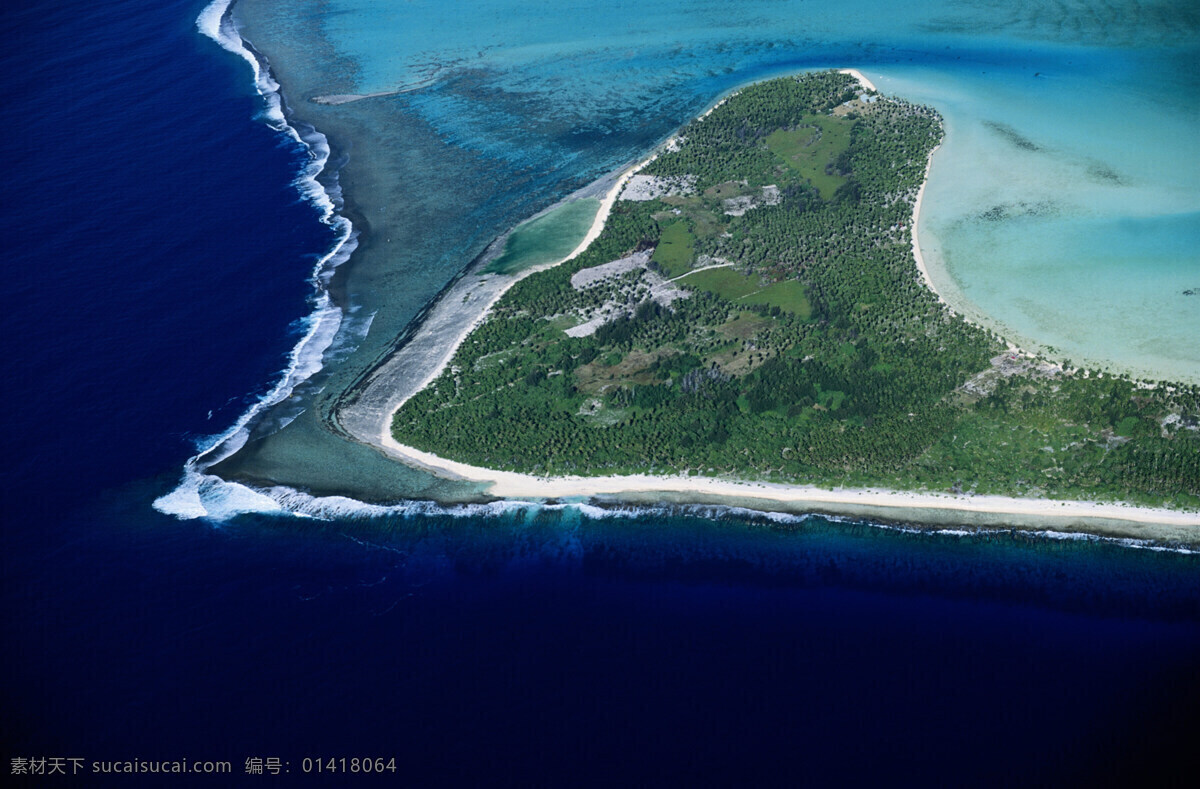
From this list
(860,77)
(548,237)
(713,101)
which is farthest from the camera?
(713,101)

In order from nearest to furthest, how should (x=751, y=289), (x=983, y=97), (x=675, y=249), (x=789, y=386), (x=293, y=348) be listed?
(x=789, y=386), (x=293, y=348), (x=751, y=289), (x=675, y=249), (x=983, y=97)

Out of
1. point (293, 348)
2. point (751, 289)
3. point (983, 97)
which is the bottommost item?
point (293, 348)

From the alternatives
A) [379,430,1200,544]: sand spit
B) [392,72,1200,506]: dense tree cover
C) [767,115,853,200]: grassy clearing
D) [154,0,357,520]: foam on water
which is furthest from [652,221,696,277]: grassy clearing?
[379,430,1200,544]: sand spit

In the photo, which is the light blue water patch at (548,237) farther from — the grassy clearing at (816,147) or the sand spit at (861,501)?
the sand spit at (861,501)

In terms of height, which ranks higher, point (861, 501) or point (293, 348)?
point (293, 348)

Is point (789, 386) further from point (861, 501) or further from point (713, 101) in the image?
point (713, 101)

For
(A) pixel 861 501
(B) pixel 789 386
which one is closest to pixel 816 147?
(B) pixel 789 386

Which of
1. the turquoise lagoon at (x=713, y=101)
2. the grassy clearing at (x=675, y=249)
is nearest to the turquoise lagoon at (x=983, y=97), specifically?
the turquoise lagoon at (x=713, y=101)
